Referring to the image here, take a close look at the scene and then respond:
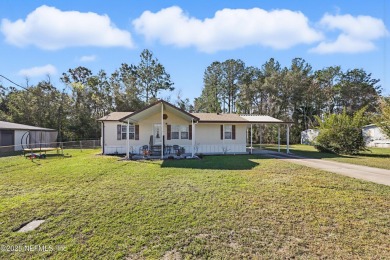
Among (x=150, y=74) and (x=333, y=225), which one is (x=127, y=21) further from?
(x=150, y=74)

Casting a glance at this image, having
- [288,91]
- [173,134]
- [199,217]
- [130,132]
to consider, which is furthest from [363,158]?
[288,91]

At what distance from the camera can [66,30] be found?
12227 millimetres

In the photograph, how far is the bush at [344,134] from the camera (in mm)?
17297

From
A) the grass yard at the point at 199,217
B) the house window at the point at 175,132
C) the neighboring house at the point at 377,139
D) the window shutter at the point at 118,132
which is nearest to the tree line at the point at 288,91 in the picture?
the neighboring house at the point at 377,139

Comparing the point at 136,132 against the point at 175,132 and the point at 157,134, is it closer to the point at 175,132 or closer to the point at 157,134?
the point at 157,134

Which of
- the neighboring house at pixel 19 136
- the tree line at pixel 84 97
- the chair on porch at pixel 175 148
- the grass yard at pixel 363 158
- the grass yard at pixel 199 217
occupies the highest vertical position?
the tree line at pixel 84 97

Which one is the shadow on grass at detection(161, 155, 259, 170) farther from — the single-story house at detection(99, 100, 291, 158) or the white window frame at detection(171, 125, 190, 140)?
the white window frame at detection(171, 125, 190, 140)

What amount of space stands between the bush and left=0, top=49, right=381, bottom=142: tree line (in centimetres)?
1552

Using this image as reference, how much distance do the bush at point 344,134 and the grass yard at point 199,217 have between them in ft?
35.4

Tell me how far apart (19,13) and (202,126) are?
12037mm

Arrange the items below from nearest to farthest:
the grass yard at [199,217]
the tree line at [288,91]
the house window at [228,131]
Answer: the grass yard at [199,217]
the house window at [228,131]
the tree line at [288,91]

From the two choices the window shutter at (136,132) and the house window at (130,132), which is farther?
the house window at (130,132)

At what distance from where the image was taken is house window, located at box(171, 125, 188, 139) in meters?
17.6

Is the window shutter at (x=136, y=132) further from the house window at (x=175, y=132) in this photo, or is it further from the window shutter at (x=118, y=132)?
the house window at (x=175, y=132)
